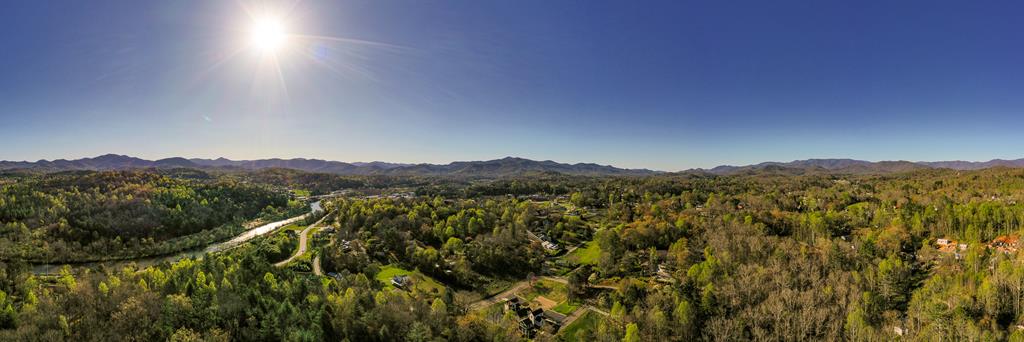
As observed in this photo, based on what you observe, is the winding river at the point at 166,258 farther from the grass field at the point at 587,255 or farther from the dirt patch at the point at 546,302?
the grass field at the point at 587,255

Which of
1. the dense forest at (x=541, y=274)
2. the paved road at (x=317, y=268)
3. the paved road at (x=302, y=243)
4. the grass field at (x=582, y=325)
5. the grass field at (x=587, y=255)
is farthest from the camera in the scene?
the grass field at (x=587, y=255)

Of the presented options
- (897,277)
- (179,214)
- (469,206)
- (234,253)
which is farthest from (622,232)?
(179,214)

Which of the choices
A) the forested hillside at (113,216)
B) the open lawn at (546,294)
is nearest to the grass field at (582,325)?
the open lawn at (546,294)

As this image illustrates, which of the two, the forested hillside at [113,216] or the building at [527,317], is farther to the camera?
the forested hillside at [113,216]

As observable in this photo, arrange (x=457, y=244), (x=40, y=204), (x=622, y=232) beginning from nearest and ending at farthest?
(x=457, y=244) < (x=622, y=232) < (x=40, y=204)

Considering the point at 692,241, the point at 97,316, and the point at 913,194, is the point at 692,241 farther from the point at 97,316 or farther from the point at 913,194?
the point at 913,194

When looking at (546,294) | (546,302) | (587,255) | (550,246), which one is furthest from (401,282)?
(587,255)
